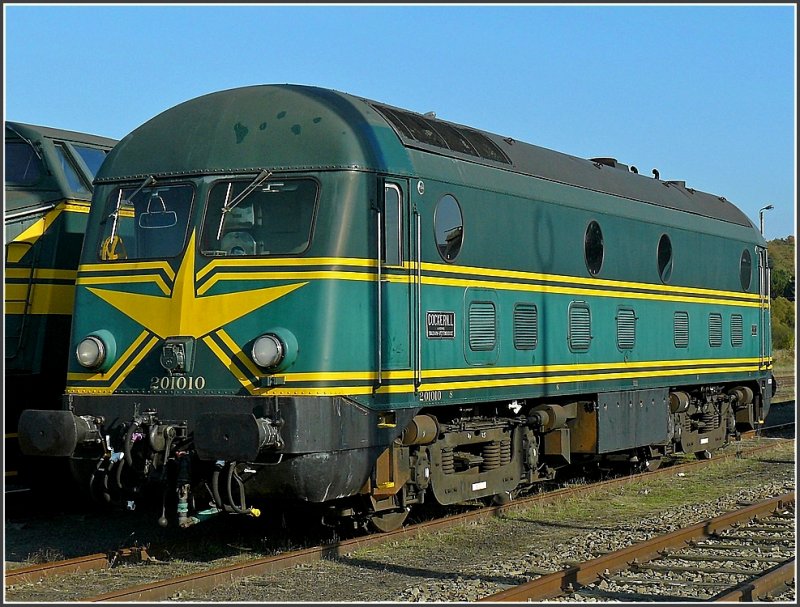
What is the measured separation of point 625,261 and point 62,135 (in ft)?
23.5

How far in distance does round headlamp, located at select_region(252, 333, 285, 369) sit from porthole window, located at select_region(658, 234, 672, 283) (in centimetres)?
790

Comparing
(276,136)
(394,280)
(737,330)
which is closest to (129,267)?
(276,136)

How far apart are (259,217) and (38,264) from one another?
399cm

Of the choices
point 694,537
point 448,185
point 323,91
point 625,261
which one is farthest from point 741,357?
point 323,91

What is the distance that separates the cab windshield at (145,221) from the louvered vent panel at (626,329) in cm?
639

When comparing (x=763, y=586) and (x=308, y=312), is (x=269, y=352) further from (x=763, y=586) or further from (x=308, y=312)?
(x=763, y=586)

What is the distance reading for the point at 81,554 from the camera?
36.1 ft

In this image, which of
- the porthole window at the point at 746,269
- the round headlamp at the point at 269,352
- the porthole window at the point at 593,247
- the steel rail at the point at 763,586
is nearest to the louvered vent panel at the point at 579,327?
the porthole window at the point at 593,247

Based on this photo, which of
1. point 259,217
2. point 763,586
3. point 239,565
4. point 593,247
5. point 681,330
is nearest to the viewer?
point 763,586

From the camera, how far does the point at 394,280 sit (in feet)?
34.0

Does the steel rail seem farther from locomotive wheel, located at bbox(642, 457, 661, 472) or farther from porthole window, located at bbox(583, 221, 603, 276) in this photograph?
locomotive wheel, located at bbox(642, 457, 661, 472)

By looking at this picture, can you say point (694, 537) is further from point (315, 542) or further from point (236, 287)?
point (236, 287)

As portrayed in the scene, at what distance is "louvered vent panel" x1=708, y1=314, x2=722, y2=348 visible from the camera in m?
17.6

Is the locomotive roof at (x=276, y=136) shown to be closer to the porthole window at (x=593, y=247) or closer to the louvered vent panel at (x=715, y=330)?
the porthole window at (x=593, y=247)
